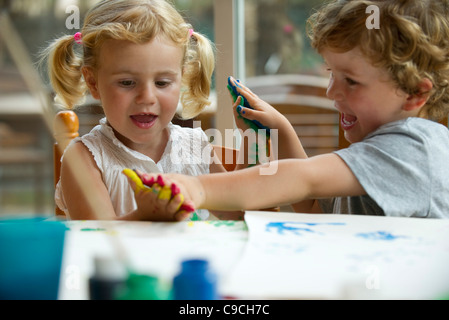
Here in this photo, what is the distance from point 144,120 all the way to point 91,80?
144 mm

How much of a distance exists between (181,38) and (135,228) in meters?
0.48

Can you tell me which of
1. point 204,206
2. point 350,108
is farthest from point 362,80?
point 204,206

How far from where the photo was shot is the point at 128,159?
908 millimetres

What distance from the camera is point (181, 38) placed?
0.90 metres

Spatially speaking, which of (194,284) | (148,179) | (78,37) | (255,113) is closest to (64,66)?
(78,37)

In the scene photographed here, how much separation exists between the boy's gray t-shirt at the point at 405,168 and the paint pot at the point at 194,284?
322mm

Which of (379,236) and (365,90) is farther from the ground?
(365,90)

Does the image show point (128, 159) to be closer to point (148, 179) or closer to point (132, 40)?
point (132, 40)

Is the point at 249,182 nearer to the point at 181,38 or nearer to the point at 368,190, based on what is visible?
the point at 368,190

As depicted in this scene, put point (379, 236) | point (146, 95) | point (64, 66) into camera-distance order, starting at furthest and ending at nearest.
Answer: point (64, 66)
point (146, 95)
point (379, 236)

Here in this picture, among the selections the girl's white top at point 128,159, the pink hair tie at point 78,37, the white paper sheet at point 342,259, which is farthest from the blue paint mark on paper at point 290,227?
the pink hair tie at point 78,37

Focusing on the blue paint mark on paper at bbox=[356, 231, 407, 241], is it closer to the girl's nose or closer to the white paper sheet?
the white paper sheet
